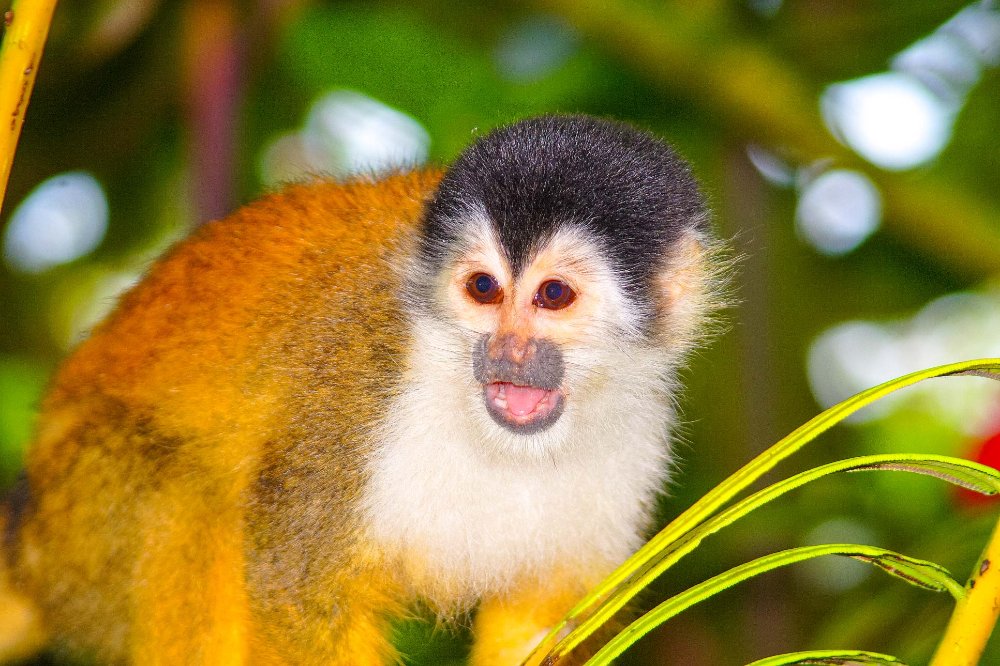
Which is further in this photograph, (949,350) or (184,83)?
(949,350)

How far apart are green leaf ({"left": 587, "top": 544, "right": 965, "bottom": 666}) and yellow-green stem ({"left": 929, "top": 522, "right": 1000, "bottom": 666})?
Result: 0.02 meters

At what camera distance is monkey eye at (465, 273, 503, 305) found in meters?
2.42

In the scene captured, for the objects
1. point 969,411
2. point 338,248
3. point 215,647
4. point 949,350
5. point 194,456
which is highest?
point 949,350

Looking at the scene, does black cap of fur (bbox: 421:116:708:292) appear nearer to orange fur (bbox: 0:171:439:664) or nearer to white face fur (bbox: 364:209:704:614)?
→ white face fur (bbox: 364:209:704:614)

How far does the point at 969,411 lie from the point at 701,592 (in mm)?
3321

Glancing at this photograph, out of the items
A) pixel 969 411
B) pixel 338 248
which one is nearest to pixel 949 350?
pixel 969 411

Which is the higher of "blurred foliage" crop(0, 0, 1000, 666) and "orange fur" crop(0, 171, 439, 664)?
"blurred foliage" crop(0, 0, 1000, 666)

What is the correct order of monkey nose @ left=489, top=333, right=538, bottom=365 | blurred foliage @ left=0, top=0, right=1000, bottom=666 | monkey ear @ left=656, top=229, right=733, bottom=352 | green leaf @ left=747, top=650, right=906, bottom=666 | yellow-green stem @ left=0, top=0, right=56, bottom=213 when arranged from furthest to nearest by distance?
blurred foliage @ left=0, top=0, right=1000, bottom=666
monkey ear @ left=656, top=229, right=733, bottom=352
monkey nose @ left=489, top=333, right=538, bottom=365
yellow-green stem @ left=0, top=0, right=56, bottom=213
green leaf @ left=747, top=650, right=906, bottom=666

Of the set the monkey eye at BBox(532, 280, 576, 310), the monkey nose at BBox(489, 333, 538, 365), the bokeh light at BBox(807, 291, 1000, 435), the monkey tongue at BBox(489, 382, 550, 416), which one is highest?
the bokeh light at BBox(807, 291, 1000, 435)

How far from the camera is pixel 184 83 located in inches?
159

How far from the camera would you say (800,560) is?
52.4 inches

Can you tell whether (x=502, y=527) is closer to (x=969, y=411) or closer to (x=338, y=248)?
(x=338, y=248)

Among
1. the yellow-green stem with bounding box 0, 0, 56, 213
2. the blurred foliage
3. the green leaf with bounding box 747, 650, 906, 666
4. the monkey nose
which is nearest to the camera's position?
the green leaf with bounding box 747, 650, 906, 666

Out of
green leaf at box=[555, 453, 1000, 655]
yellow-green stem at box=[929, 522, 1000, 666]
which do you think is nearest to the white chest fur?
green leaf at box=[555, 453, 1000, 655]
